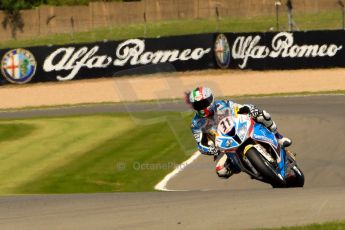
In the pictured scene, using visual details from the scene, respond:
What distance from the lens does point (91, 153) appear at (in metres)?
23.0

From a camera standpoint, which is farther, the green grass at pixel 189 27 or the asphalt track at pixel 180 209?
the green grass at pixel 189 27

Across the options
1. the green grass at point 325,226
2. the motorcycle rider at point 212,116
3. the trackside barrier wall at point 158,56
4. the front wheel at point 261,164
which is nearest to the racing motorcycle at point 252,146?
the front wheel at point 261,164

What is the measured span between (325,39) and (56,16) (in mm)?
26596

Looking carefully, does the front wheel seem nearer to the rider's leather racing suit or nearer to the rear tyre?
the rider's leather racing suit

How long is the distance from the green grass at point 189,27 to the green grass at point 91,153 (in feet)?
87.4

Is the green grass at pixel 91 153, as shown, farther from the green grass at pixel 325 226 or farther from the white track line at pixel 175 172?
the green grass at pixel 325 226

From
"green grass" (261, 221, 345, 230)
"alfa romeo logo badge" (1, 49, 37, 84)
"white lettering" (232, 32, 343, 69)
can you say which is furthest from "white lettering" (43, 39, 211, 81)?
"green grass" (261, 221, 345, 230)

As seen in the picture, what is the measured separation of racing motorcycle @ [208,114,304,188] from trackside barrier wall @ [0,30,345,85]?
2622 cm

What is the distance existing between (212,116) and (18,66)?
2852 centimetres

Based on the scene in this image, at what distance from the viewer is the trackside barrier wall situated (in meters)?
40.0

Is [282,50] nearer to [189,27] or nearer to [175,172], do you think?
[189,27]

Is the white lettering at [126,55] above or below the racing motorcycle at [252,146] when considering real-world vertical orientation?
below

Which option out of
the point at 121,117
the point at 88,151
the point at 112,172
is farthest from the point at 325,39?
the point at 112,172

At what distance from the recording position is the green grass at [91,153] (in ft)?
63.2
